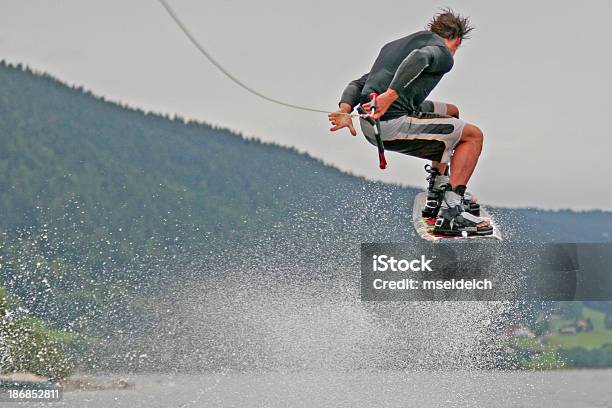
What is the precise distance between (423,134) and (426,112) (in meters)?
0.32

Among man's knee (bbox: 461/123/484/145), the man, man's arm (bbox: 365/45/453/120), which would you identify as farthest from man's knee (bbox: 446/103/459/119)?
man's arm (bbox: 365/45/453/120)

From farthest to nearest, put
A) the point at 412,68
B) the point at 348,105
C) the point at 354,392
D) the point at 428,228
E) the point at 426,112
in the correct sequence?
the point at 354,392 < the point at 428,228 < the point at 426,112 < the point at 348,105 < the point at 412,68

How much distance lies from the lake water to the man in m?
5.26

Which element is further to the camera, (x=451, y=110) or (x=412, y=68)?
(x=451, y=110)

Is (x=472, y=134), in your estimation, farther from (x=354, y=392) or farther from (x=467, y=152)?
(x=354, y=392)

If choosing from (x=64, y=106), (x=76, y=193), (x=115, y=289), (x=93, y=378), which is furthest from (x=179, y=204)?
(x=93, y=378)

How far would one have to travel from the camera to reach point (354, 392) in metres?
13.1

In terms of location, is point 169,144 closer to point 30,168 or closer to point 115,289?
point 30,168

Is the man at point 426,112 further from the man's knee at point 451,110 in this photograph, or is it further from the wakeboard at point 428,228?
the wakeboard at point 428,228

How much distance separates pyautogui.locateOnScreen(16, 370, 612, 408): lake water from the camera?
1260cm

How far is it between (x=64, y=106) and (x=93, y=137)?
8.71 ft

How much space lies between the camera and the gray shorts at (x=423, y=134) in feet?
24.4

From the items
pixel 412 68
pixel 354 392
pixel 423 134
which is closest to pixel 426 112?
pixel 423 134

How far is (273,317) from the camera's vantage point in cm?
1192
